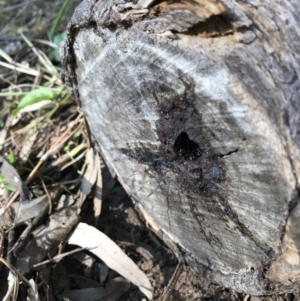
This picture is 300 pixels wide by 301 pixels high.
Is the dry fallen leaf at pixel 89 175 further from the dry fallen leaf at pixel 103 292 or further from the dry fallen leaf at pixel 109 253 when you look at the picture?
the dry fallen leaf at pixel 103 292

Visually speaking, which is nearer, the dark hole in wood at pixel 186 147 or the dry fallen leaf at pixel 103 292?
the dark hole in wood at pixel 186 147

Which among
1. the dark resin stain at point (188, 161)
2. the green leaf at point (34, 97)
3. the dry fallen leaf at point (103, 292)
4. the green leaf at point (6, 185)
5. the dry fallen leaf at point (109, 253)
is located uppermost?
the dark resin stain at point (188, 161)

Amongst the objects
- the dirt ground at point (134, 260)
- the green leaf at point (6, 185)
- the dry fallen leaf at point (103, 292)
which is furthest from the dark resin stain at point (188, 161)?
the green leaf at point (6, 185)

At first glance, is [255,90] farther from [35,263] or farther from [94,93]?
[35,263]

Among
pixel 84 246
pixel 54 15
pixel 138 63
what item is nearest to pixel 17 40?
pixel 54 15

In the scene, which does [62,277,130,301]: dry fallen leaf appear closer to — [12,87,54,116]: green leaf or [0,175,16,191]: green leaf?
[0,175,16,191]: green leaf

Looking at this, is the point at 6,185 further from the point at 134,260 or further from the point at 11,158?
the point at 134,260

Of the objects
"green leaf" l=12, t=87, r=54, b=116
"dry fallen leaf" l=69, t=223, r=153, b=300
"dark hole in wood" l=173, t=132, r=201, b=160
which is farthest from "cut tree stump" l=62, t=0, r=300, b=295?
"green leaf" l=12, t=87, r=54, b=116
